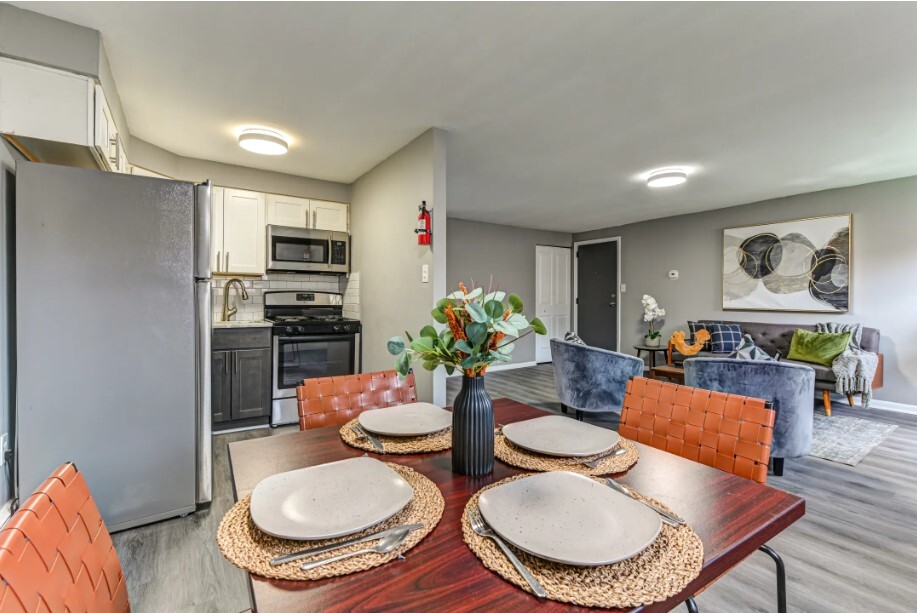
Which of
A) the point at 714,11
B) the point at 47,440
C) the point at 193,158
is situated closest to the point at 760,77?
the point at 714,11

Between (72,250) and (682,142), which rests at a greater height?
(682,142)

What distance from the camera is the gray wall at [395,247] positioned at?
2.92 metres

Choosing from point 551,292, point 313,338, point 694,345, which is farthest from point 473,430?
point 551,292

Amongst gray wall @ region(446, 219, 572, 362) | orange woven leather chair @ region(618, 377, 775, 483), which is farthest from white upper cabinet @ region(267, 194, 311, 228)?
orange woven leather chair @ region(618, 377, 775, 483)

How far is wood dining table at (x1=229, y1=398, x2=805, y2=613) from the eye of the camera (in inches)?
22.8

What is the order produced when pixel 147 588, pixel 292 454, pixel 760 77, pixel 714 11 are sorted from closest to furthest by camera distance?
1. pixel 292 454
2. pixel 147 588
3. pixel 714 11
4. pixel 760 77

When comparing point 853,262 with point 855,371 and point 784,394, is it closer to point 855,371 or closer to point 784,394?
point 855,371

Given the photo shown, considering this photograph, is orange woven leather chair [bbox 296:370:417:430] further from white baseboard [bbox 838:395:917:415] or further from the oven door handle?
white baseboard [bbox 838:395:917:415]

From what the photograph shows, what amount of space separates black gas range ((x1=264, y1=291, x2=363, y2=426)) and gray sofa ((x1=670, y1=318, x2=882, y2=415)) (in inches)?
138

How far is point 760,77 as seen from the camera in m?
2.24

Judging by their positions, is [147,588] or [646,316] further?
[646,316]

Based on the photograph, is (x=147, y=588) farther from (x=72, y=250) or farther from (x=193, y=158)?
(x=193, y=158)

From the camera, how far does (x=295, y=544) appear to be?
2.28 feet

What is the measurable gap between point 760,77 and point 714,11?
0.75m
